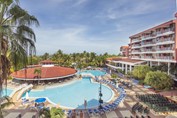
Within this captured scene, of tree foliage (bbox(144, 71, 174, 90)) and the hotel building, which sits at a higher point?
the hotel building

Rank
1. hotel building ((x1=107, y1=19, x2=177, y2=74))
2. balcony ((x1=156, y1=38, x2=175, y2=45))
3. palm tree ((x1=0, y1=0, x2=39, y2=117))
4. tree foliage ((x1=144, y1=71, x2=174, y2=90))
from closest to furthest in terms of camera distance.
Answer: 1. palm tree ((x1=0, y1=0, x2=39, y2=117))
2. tree foliage ((x1=144, y1=71, x2=174, y2=90))
3. hotel building ((x1=107, y1=19, x2=177, y2=74))
4. balcony ((x1=156, y1=38, x2=175, y2=45))

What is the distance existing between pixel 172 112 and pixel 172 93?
851 centimetres

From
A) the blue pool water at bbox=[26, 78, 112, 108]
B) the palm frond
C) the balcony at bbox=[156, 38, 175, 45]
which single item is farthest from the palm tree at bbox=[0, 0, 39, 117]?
the balcony at bbox=[156, 38, 175, 45]

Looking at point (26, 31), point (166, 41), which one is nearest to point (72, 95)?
point (166, 41)

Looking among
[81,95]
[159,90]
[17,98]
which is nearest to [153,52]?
[159,90]

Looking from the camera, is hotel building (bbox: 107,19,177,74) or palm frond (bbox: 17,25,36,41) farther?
hotel building (bbox: 107,19,177,74)

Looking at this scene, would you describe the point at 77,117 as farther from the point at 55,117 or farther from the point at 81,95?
the point at 81,95

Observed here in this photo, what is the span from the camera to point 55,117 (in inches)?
521

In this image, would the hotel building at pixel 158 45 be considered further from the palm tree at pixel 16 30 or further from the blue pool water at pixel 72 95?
the palm tree at pixel 16 30

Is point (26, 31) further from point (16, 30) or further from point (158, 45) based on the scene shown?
point (158, 45)

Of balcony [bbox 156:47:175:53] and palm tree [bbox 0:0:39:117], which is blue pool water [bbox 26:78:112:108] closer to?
balcony [bbox 156:47:175:53]

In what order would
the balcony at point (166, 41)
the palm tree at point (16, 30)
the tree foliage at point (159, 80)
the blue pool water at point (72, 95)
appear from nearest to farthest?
the palm tree at point (16, 30) → the blue pool water at point (72, 95) → the tree foliage at point (159, 80) → the balcony at point (166, 41)

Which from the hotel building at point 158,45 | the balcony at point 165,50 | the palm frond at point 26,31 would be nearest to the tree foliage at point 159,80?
the hotel building at point 158,45

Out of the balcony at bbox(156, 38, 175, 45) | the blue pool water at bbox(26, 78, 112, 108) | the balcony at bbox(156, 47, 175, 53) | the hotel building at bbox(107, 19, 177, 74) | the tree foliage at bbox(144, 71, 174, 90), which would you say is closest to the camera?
the blue pool water at bbox(26, 78, 112, 108)
